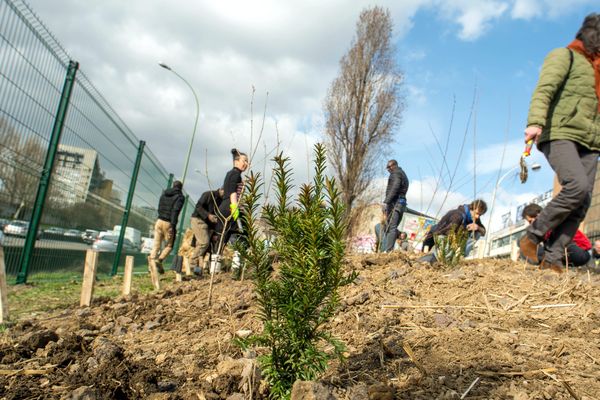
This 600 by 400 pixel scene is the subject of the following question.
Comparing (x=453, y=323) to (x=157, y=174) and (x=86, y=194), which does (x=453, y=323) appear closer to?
(x=86, y=194)

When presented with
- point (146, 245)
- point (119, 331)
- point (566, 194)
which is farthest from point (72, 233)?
point (566, 194)

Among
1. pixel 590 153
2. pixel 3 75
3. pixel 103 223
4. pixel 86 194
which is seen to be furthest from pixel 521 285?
pixel 103 223

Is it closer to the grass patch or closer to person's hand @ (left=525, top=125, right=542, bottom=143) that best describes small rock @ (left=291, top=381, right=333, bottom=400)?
person's hand @ (left=525, top=125, right=542, bottom=143)

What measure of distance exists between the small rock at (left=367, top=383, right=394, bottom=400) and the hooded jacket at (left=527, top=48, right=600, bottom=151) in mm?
2884

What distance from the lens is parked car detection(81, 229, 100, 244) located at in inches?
326

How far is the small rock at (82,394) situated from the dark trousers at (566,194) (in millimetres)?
3611

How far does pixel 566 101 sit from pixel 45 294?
19.7 feet

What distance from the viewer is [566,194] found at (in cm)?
380

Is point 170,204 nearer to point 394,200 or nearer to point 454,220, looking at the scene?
point 394,200

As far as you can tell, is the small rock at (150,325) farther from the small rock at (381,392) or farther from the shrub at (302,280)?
the small rock at (381,392)

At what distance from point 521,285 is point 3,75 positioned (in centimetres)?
533

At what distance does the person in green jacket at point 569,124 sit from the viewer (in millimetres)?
3795

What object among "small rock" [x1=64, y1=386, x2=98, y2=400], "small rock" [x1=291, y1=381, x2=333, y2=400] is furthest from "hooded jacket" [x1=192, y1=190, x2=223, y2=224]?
"small rock" [x1=291, y1=381, x2=333, y2=400]

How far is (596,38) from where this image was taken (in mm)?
4008
